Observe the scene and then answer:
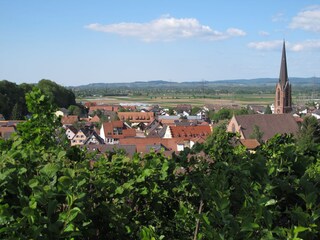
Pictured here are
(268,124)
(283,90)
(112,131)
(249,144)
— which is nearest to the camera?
(249,144)

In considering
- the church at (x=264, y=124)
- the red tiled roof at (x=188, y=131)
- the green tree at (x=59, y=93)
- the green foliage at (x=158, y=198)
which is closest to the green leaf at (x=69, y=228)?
the green foliage at (x=158, y=198)

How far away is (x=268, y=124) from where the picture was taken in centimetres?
5734

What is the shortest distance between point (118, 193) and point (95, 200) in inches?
7.5

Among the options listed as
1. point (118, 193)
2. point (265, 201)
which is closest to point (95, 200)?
point (118, 193)

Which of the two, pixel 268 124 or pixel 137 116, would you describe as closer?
pixel 268 124

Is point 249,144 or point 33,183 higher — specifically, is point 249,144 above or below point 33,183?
below

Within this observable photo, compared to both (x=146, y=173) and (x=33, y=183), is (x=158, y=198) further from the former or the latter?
(x=33, y=183)

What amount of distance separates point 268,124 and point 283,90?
22.1 m

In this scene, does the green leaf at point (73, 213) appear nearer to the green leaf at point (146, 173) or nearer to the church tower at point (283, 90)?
the green leaf at point (146, 173)

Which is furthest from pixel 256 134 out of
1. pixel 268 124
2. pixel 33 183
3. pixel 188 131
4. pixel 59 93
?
pixel 59 93

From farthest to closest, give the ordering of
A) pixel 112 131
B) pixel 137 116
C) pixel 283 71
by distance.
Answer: pixel 137 116
pixel 283 71
pixel 112 131

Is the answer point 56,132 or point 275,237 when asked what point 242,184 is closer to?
point 275,237

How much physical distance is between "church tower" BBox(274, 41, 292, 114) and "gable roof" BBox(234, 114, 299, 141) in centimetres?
1945

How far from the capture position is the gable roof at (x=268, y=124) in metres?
56.2
